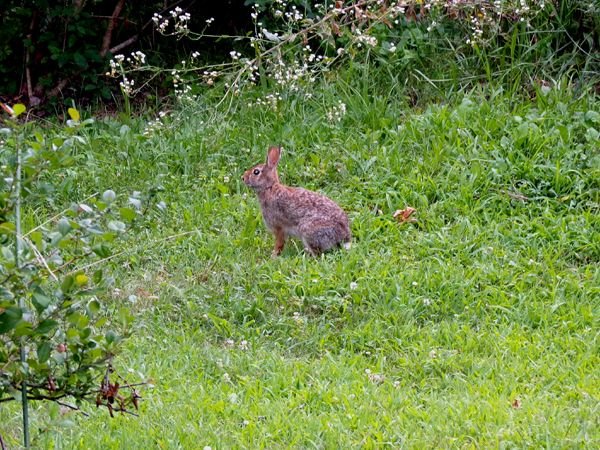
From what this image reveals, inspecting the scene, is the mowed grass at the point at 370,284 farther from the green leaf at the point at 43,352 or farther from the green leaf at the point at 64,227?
the green leaf at the point at 64,227

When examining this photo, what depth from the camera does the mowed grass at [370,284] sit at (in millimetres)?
5062

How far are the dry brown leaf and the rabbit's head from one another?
89 cm

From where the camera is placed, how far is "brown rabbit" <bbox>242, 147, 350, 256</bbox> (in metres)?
7.12

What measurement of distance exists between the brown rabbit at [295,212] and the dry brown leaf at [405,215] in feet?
1.37

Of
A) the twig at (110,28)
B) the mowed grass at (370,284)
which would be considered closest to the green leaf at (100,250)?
the mowed grass at (370,284)

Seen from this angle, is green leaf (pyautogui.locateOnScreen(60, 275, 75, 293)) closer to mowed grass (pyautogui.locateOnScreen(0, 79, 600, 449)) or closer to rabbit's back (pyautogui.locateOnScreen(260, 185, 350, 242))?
mowed grass (pyautogui.locateOnScreen(0, 79, 600, 449))

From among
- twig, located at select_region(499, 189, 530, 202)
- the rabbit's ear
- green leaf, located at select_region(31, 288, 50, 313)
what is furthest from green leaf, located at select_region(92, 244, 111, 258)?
twig, located at select_region(499, 189, 530, 202)

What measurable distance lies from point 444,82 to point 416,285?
9.82ft

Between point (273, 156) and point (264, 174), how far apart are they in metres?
0.14

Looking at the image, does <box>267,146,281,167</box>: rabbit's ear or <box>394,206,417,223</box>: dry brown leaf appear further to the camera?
<box>267,146,281,167</box>: rabbit's ear

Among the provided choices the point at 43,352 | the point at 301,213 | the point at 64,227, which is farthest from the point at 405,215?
the point at 64,227

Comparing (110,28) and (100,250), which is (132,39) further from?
(100,250)

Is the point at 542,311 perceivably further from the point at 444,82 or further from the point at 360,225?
the point at 444,82

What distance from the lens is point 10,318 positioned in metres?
3.29
